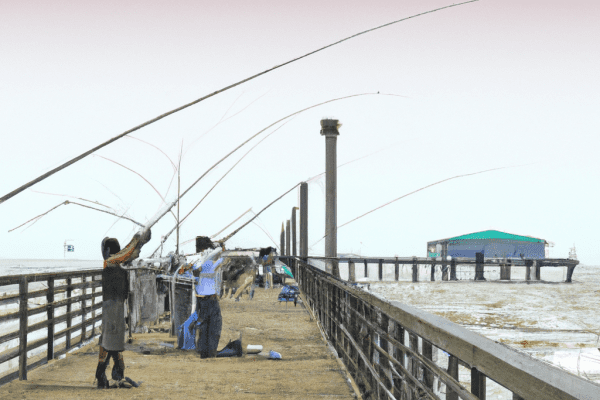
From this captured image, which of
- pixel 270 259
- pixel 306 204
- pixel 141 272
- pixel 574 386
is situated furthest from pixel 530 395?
pixel 306 204

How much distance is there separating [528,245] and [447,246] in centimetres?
922

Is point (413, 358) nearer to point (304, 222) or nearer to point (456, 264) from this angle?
point (304, 222)

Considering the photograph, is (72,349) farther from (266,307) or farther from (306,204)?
(306,204)

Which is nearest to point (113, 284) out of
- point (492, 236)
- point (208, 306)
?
point (208, 306)

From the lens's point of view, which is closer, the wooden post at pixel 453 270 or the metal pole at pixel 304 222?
the metal pole at pixel 304 222

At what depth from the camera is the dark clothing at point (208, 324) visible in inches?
268

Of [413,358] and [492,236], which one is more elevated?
[492,236]

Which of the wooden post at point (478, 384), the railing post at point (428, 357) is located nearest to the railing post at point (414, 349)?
the railing post at point (428, 357)

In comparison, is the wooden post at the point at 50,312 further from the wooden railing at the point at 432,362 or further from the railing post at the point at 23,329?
the wooden railing at the point at 432,362

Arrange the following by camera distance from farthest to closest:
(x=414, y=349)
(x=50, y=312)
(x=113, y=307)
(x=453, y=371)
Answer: (x=50, y=312) < (x=113, y=307) < (x=414, y=349) < (x=453, y=371)

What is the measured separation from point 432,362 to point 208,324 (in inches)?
184

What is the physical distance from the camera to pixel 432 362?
2613 millimetres

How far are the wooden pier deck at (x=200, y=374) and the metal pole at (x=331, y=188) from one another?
6.69 metres

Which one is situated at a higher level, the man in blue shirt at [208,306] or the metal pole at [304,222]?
the metal pole at [304,222]
